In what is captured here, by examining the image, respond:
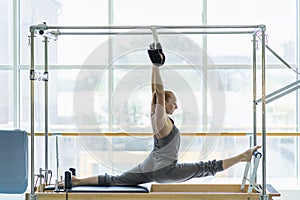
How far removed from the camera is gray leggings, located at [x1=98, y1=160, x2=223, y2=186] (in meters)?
3.50

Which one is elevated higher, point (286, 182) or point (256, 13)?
point (256, 13)

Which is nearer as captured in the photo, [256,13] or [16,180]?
[16,180]

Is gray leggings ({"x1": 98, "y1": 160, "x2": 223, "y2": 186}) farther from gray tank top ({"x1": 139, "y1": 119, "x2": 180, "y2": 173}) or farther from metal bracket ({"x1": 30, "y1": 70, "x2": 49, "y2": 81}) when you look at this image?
metal bracket ({"x1": 30, "y1": 70, "x2": 49, "y2": 81})

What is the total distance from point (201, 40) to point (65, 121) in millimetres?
1756

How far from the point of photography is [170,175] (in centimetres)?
349

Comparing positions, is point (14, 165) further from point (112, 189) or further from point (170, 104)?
point (170, 104)

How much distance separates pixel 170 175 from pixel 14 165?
125 cm

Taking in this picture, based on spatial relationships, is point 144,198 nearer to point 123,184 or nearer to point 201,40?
point 123,184

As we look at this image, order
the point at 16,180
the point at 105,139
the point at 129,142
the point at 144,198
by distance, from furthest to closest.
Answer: the point at 105,139 → the point at 129,142 → the point at 16,180 → the point at 144,198

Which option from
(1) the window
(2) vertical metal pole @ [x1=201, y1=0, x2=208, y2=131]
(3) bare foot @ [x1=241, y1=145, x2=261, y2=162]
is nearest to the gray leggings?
(3) bare foot @ [x1=241, y1=145, x2=261, y2=162]

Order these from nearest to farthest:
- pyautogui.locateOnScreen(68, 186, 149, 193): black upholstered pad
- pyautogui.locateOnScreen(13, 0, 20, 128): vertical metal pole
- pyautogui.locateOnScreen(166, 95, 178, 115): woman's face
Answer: pyautogui.locateOnScreen(68, 186, 149, 193): black upholstered pad → pyautogui.locateOnScreen(166, 95, 178, 115): woman's face → pyautogui.locateOnScreen(13, 0, 20, 128): vertical metal pole

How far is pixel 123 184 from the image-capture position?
3.59 meters

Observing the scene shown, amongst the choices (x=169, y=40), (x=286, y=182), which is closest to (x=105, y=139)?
(x=169, y=40)

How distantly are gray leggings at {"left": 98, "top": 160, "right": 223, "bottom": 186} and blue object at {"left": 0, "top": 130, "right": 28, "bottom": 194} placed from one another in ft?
2.26
